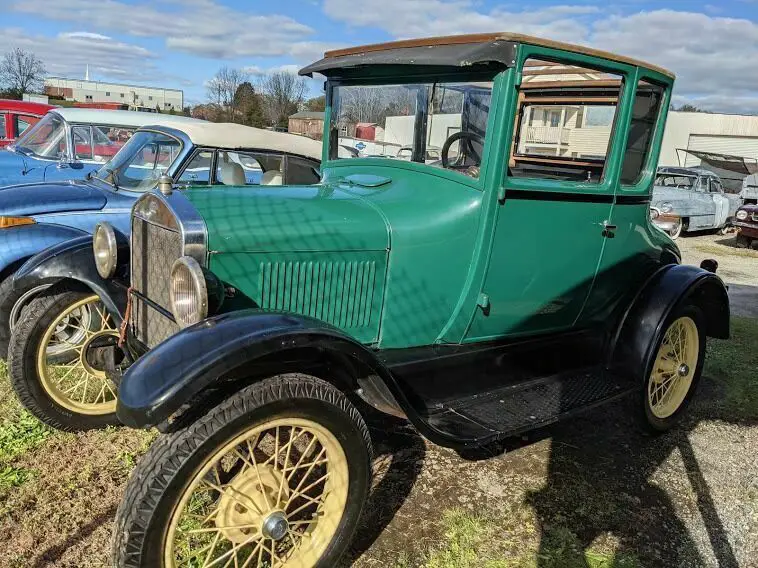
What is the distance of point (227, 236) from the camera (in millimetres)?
2365

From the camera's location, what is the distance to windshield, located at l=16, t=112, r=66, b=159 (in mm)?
6555

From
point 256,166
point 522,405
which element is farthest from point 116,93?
point 522,405

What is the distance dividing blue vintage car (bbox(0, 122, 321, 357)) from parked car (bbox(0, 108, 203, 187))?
1177 mm

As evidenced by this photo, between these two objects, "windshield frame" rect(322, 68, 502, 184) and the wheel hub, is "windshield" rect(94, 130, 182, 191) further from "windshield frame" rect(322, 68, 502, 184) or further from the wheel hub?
the wheel hub

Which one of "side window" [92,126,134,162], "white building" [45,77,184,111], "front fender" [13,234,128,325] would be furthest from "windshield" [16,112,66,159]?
"white building" [45,77,184,111]

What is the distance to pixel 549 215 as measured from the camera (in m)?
2.98

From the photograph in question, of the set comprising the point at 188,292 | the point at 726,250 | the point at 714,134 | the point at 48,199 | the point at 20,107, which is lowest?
the point at 726,250

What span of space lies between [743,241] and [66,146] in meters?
13.2

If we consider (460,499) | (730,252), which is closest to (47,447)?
(460,499)

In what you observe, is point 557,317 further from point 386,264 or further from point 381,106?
point 381,106

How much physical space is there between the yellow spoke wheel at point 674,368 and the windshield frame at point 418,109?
1.81 meters

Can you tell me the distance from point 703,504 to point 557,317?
1191 millimetres

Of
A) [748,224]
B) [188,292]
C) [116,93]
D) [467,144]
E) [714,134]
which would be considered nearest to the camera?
[188,292]

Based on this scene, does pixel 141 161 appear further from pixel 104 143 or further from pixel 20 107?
pixel 20 107
